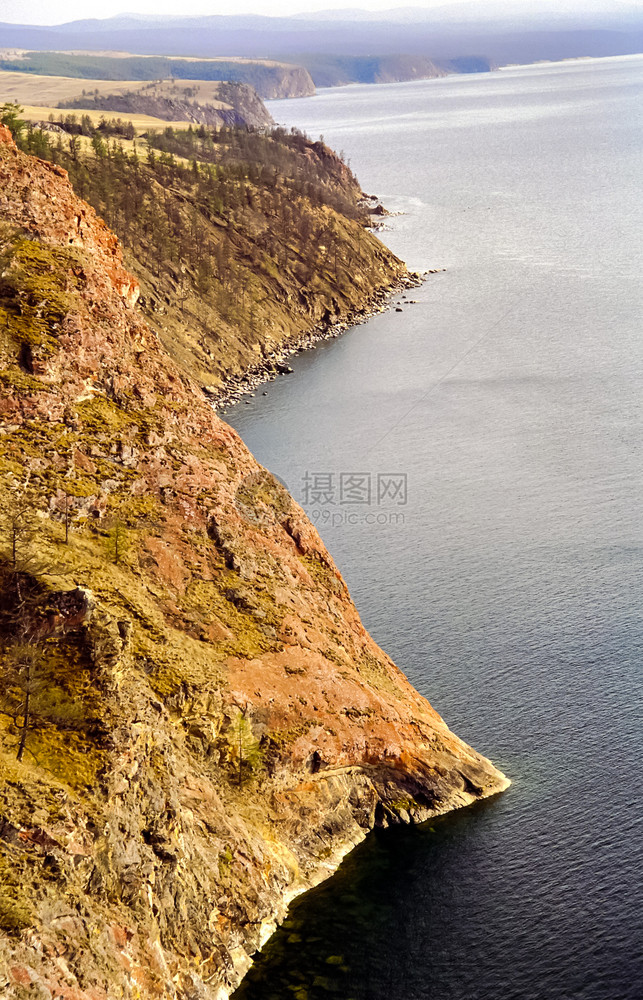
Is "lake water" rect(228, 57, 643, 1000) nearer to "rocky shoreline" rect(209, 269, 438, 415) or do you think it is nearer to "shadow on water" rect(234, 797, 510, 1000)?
"shadow on water" rect(234, 797, 510, 1000)

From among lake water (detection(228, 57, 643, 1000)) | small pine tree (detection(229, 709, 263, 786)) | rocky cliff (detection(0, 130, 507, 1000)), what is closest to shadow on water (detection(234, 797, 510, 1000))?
lake water (detection(228, 57, 643, 1000))

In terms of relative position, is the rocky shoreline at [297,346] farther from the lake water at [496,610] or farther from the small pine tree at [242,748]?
the small pine tree at [242,748]

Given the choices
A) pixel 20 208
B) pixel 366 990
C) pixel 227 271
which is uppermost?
pixel 20 208

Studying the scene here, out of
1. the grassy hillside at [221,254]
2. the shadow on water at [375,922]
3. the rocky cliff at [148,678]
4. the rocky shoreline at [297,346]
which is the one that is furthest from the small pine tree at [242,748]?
the grassy hillside at [221,254]

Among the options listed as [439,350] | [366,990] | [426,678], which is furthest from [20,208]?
[439,350]

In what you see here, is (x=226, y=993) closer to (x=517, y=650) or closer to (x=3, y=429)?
(x=3, y=429)

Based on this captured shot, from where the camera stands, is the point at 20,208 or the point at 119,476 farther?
the point at 20,208
